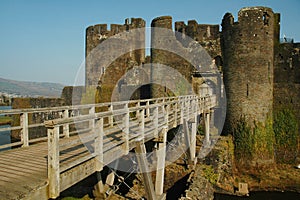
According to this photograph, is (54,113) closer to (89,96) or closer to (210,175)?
(89,96)

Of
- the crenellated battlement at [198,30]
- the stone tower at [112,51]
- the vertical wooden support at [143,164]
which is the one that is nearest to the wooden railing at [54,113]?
the vertical wooden support at [143,164]

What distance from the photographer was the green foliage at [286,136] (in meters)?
16.1

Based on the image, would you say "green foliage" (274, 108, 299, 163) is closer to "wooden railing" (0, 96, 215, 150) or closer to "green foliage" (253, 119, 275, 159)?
"green foliage" (253, 119, 275, 159)

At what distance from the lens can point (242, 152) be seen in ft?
51.0

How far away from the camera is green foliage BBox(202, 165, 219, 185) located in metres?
12.8

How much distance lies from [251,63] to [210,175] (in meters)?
6.92

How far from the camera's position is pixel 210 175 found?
13008mm

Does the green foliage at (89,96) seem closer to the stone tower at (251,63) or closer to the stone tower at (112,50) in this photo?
the stone tower at (112,50)

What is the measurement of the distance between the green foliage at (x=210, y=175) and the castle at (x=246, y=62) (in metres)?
3.84

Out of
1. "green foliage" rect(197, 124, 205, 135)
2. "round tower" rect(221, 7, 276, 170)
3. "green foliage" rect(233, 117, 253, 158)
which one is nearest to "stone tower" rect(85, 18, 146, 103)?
"green foliage" rect(197, 124, 205, 135)

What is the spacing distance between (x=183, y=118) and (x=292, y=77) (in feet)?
30.4

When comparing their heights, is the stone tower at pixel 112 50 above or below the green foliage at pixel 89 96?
above

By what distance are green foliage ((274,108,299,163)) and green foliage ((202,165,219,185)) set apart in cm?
545

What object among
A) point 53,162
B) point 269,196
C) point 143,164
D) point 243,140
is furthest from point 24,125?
point 243,140
